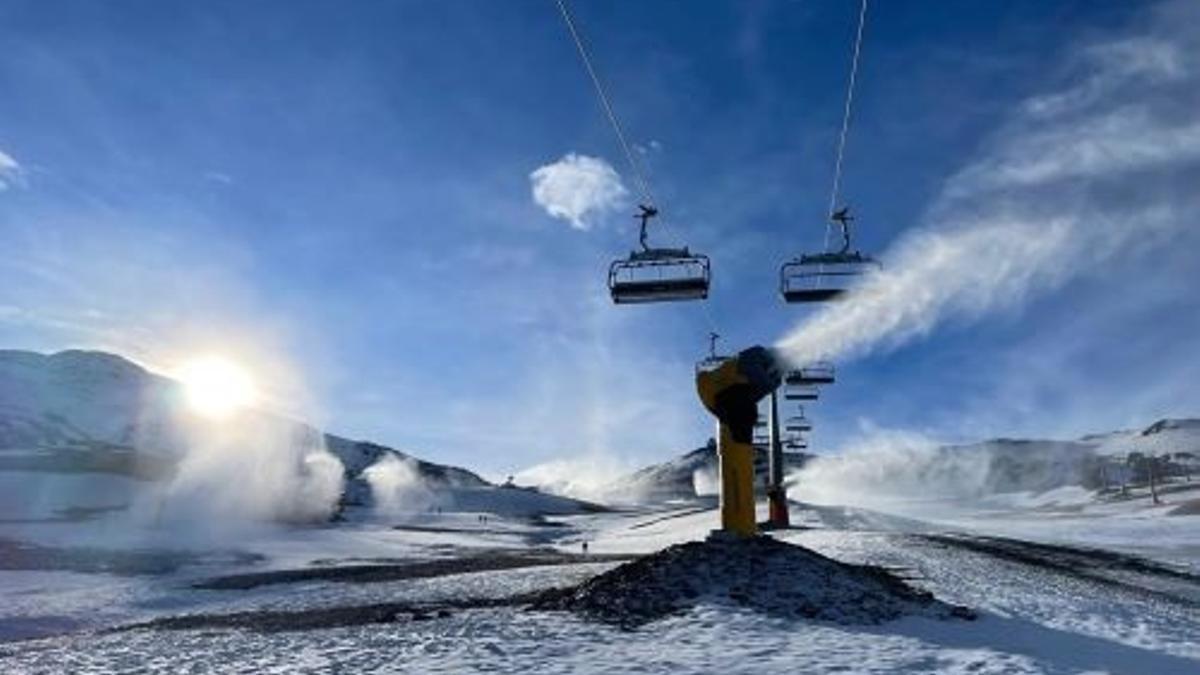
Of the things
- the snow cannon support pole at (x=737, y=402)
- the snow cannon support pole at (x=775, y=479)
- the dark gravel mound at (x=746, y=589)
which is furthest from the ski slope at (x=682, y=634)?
the snow cannon support pole at (x=775, y=479)

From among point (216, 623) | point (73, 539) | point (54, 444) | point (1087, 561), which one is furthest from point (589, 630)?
point (54, 444)

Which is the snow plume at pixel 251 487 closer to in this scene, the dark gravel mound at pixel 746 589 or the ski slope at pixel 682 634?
the ski slope at pixel 682 634

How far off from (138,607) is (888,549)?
24.0 metres

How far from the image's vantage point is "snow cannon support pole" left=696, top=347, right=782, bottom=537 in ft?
75.6

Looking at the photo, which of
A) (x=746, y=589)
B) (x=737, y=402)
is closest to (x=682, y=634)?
(x=746, y=589)

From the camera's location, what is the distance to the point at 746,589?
19625 mm

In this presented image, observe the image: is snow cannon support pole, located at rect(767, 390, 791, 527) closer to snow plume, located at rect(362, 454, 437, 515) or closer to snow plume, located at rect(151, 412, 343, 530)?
snow plume, located at rect(151, 412, 343, 530)

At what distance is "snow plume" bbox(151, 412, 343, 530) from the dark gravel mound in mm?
73144

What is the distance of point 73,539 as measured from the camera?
73125 mm

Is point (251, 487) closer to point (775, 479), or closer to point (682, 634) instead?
point (775, 479)

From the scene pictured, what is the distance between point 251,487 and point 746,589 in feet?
311

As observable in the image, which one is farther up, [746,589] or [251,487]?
[251,487]

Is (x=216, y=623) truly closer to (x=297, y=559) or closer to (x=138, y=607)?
(x=138, y=607)

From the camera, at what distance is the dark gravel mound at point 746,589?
61.0 feet
